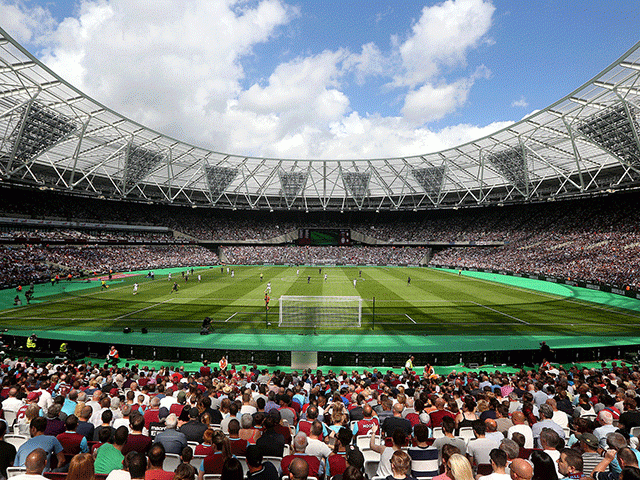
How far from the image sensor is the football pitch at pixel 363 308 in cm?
2330

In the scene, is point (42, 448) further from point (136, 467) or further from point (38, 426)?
point (136, 467)

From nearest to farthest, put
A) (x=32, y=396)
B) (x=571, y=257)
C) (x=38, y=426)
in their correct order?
(x=38, y=426)
(x=32, y=396)
(x=571, y=257)

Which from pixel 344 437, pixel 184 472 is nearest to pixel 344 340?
pixel 344 437

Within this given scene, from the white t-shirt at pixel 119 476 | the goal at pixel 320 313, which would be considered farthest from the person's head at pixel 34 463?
the goal at pixel 320 313

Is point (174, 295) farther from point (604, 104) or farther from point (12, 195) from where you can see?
point (604, 104)

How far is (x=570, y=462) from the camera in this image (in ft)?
14.0

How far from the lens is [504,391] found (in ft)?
33.1

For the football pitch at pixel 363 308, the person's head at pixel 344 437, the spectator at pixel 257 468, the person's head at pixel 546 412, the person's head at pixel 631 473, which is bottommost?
the football pitch at pixel 363 308

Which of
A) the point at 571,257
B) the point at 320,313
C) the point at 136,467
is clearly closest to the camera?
the point at 136,467

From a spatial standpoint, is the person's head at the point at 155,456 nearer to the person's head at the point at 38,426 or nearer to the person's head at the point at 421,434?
the person's head at the point at 38,426

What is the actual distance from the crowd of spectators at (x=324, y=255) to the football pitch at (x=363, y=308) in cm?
3433

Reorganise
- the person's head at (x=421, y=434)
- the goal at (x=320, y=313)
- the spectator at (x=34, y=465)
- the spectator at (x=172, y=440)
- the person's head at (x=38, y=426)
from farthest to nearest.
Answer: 1. the goal at (x=320, y=313)
2. the person's head at (x=38, y=426)
3. the spectator at (x=172, y=440)
4. the person's head at (x=421, y=434)
5. the spectator at (x=34, y=465)

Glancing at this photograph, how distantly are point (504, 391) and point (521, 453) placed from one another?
18.7ft

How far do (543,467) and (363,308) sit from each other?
82.9 ft
